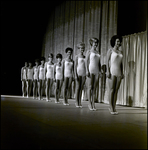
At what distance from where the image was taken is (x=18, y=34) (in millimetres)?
14898

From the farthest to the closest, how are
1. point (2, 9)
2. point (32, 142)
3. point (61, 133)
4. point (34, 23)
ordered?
point (34, 23) < point (2, 9) < point (61, 133) < point (32, 142)

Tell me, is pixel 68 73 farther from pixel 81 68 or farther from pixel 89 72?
pixel 89 72

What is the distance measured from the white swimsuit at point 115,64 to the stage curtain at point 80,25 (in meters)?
4.12

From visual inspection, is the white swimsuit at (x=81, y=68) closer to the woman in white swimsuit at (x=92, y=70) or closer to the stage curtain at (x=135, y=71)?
the woman in white swimsuit at (x=92, y=70)

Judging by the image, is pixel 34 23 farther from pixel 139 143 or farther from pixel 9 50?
pixel 139 143

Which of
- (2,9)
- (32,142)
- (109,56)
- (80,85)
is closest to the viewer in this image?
(32,142)

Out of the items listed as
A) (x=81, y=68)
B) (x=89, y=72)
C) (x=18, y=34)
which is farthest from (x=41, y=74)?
(x=18, y=34)

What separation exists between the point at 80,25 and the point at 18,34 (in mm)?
5145

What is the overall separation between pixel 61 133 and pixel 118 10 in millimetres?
7534

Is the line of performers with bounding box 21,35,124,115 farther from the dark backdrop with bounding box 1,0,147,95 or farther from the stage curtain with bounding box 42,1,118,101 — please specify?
Result: the dark backdrop with bounding box 1,0,147,95

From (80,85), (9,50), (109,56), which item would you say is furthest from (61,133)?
(9,50)

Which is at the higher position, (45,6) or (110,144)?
(45,6)

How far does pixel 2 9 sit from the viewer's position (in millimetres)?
13914

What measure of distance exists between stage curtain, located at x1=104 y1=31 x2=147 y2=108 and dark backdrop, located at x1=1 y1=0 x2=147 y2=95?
266 inches
